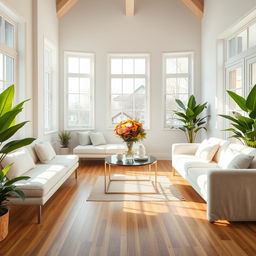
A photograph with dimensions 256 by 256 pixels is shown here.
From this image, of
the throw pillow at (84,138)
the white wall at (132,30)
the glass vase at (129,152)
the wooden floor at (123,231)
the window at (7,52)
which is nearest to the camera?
the wooden floor at (123,231)

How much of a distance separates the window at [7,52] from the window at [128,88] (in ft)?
9.90

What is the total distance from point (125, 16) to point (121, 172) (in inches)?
159

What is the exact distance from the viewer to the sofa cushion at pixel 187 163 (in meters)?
4.22

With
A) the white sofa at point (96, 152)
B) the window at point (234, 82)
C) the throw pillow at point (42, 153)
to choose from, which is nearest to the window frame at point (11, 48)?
the throw pillow at point (42, 153)

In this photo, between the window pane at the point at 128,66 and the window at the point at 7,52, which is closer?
the window at the point at 7,52

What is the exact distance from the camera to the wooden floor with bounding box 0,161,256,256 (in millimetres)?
2422

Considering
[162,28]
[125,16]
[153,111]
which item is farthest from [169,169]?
[125,16]

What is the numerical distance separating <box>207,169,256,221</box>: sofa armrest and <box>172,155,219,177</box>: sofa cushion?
120 cm

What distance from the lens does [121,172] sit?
5.72 m

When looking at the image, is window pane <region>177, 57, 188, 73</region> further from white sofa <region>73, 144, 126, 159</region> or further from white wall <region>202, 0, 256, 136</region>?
white sofa <region>73, 144, 126, 159</region>

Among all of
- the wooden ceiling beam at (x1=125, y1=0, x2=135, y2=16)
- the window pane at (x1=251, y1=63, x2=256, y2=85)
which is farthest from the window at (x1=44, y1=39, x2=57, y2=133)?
the window pane at (x1=251, y1=63, x2=256, y2=85)

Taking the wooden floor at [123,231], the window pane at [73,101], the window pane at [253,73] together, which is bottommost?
the wooden floor at [123,231]

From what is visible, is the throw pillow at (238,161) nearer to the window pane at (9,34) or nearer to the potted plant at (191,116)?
Result: the potted plant at (191,116)

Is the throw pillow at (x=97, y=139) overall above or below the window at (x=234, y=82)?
below
